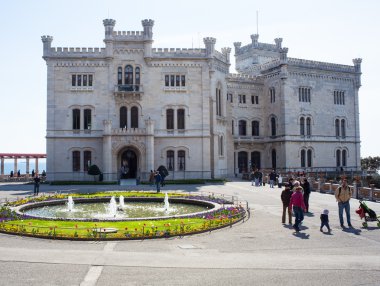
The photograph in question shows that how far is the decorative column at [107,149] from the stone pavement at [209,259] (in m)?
29.7

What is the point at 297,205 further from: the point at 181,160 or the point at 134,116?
the point at 134,116

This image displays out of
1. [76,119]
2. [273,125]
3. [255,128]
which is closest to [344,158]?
[273,125]

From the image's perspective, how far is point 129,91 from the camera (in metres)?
47.8

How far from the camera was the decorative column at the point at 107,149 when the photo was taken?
4575 cm

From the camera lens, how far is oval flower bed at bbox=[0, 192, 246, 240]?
15.9 m

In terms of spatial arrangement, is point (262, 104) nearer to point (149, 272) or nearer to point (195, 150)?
point (195, 150)

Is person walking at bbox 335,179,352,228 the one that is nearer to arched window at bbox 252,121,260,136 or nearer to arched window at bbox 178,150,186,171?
arched window at bbox 178,150,186,171

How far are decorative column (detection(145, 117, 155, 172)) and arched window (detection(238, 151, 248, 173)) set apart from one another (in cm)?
1778

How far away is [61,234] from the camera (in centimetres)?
1594

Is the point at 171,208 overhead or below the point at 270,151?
below

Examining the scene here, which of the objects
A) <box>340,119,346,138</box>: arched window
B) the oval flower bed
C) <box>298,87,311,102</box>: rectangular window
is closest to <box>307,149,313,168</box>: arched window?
<box>340,119,346,138</box>: arched window

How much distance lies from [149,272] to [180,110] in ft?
127

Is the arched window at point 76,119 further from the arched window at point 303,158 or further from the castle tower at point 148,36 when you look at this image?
the arched window at point 303,158

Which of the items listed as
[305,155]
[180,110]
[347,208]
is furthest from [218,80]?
[347,208]
